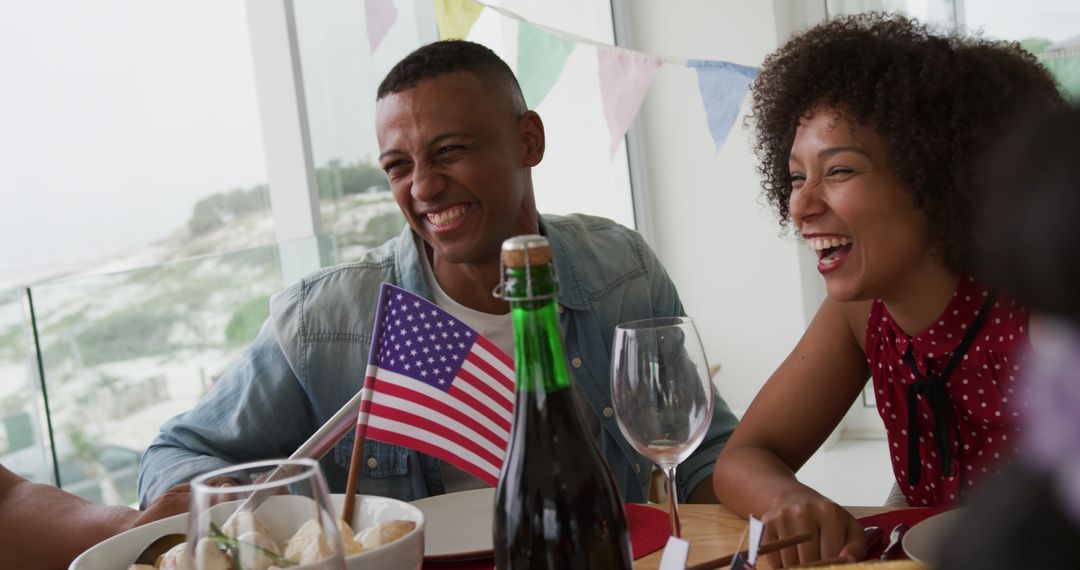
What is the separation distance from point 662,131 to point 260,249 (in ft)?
7.95

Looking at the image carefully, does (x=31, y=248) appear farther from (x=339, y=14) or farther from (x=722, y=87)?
(x=722, y=87)

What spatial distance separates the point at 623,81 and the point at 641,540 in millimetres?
2920

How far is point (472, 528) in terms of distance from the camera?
45.3 inches

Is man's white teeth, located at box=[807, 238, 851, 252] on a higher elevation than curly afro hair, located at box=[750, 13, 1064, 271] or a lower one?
lower

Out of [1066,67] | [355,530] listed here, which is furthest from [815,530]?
[1066,67]

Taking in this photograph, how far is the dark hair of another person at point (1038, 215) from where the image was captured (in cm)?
18

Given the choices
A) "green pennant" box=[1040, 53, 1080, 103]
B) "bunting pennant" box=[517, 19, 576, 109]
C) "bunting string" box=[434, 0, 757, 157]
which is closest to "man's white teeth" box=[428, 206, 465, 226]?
"bunting string" box=[434, 0, 757, 157]

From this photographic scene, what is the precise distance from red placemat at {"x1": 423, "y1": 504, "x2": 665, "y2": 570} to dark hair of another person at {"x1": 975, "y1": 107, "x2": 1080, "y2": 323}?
0.86m

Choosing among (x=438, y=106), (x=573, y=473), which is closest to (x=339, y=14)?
(x=438, y=106)

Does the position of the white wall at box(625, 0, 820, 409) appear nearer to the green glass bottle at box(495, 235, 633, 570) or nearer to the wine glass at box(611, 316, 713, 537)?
the wine glass at box(611, 316, 713, 537)

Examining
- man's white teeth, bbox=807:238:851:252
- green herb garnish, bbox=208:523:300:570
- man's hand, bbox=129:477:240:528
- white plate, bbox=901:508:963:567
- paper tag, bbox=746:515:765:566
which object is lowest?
white plate, bbox=901:508:963:567

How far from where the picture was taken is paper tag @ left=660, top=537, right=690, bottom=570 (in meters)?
0.73

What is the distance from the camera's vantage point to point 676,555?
2.44 ft

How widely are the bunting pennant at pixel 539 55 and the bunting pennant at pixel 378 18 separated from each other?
1.95ft
